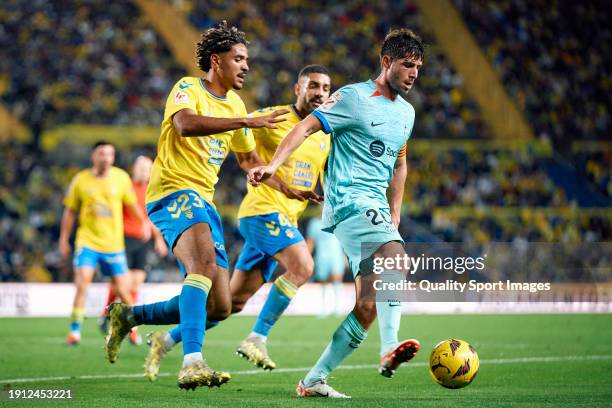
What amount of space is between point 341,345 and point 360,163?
118cm

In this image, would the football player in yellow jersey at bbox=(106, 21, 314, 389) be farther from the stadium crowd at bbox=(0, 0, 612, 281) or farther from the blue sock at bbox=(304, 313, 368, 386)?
the stadium crowd at bbox=(0, 0, 612, 281)

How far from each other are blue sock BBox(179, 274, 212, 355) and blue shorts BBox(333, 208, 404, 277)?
39.0 inches

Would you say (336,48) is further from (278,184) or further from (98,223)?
(278,184)

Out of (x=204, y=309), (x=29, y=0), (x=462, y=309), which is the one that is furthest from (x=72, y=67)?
(x=204, y=309)

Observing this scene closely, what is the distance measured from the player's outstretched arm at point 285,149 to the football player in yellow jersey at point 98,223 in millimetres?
6351

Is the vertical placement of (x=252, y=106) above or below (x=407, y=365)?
above

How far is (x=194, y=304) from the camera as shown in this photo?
21.5 ft

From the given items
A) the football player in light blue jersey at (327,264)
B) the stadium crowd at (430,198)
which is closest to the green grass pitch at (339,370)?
the football player in light blue jersey at (327,264)

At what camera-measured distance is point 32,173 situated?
79.0 ft

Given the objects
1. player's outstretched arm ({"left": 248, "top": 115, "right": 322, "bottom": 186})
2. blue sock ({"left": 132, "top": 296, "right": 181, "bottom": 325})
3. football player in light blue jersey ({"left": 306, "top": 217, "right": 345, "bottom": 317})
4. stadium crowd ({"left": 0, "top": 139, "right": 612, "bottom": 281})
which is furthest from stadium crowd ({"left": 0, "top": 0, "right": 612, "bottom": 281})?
player's outstretched arm ({"left": 248, "top": 115, "right": 322, "bottom": 186})

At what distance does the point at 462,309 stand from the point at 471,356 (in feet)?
42.1

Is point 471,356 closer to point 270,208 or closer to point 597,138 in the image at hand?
point 270,208

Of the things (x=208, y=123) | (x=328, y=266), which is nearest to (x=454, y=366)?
(x=208, y=123)

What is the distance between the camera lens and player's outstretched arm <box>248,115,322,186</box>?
19.8 ft
